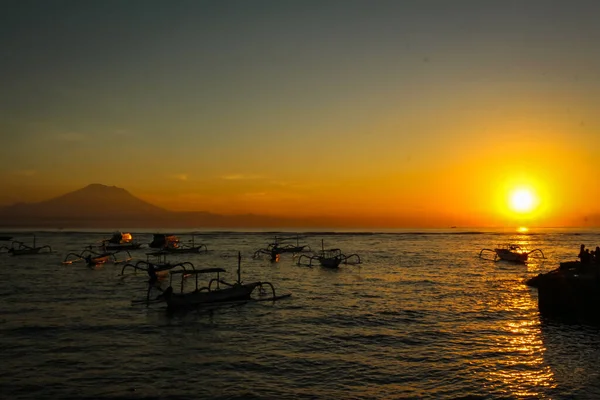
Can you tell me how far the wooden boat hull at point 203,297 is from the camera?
36.0 metres

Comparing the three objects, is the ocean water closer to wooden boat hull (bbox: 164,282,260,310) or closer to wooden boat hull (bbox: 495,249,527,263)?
wooden boat hull (bbox: 164,282,260,310)

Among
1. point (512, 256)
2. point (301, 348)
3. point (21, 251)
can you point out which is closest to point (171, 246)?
point (21, 251)

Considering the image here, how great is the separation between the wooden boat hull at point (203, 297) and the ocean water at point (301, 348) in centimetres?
124

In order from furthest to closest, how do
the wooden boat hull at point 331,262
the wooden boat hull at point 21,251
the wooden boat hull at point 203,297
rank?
the wooden boat hull at point 21,251 → the wooden boat hull at point 331,262 → the wooden boat hull at point 203,297

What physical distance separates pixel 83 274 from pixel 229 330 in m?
39.0

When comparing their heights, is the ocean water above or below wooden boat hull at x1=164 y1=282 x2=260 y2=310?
below

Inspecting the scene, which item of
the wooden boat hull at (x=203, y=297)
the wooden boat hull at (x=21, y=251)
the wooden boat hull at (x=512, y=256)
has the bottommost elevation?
the wooden boat hull at (x=21, y=251)

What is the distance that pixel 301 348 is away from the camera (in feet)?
84.0

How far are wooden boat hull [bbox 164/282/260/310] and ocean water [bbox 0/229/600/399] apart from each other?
1241 mm

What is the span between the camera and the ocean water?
64.4 ft

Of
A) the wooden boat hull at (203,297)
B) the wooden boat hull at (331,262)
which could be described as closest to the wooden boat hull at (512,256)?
the wooden boat hull at (331,262)

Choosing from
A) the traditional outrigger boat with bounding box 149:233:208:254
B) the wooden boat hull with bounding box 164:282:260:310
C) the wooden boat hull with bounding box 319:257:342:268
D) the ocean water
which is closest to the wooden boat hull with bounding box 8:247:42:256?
the traditional outrigger boat with bounding box 149:233:208:254

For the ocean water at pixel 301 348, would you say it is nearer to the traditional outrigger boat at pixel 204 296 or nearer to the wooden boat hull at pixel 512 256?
the traditional outrigger boat at pixel 204 296

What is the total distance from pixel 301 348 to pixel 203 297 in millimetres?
14139
